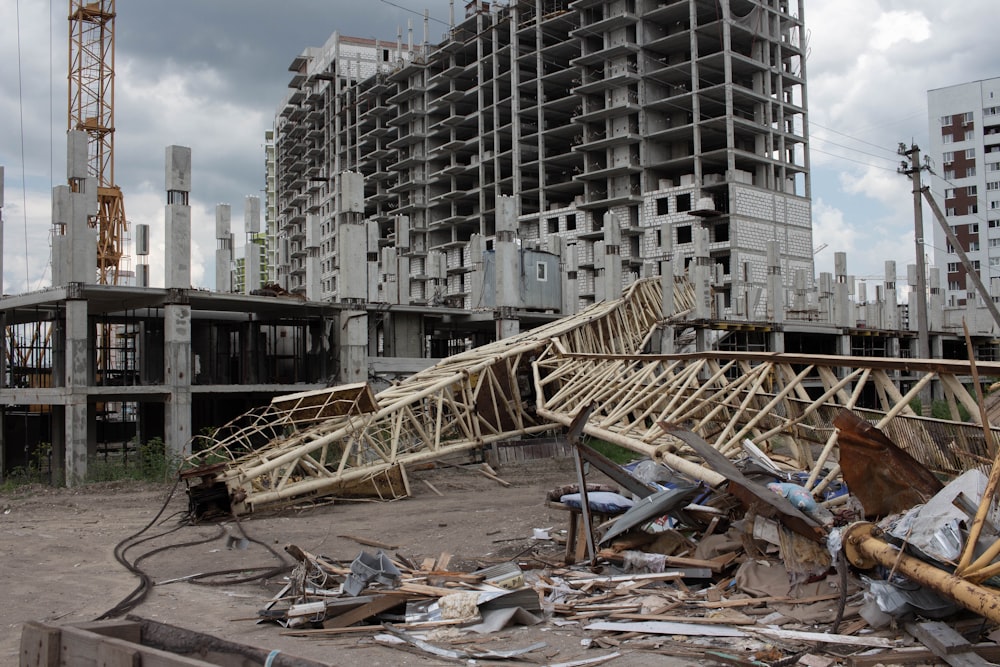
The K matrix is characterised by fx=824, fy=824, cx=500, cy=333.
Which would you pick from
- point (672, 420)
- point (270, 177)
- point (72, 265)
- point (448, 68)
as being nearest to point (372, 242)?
point (72, 265)

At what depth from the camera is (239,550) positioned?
12047 mm

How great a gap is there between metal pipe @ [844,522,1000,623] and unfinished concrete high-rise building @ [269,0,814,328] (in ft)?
125

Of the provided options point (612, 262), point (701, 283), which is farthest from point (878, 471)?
point (612, 262)

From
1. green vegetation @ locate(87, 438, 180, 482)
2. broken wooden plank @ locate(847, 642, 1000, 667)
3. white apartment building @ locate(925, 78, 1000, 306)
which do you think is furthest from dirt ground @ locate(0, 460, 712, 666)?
white apartment building @ locate(925, 78, 1000, 306)

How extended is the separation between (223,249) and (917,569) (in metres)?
24.8

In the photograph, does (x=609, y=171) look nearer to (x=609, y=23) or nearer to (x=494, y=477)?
(x=609, y=23)

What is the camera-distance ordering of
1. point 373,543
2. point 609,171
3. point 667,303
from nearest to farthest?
point 373,543 < point 667,303 < point 609,171

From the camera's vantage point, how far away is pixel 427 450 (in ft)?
60.3

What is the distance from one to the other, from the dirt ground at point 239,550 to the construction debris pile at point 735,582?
1.05 ft

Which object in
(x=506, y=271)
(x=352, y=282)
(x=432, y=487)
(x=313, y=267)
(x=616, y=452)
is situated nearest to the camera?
(x=432, y=487)

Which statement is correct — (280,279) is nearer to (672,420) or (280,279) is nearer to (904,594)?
(672,420)

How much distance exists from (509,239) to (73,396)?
14.2 meters

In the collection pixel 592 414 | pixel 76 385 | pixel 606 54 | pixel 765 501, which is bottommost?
pixel 765 501

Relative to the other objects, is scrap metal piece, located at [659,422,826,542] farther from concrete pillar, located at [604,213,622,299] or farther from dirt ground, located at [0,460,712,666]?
concrete pillar, located at [604,213,622,299]
